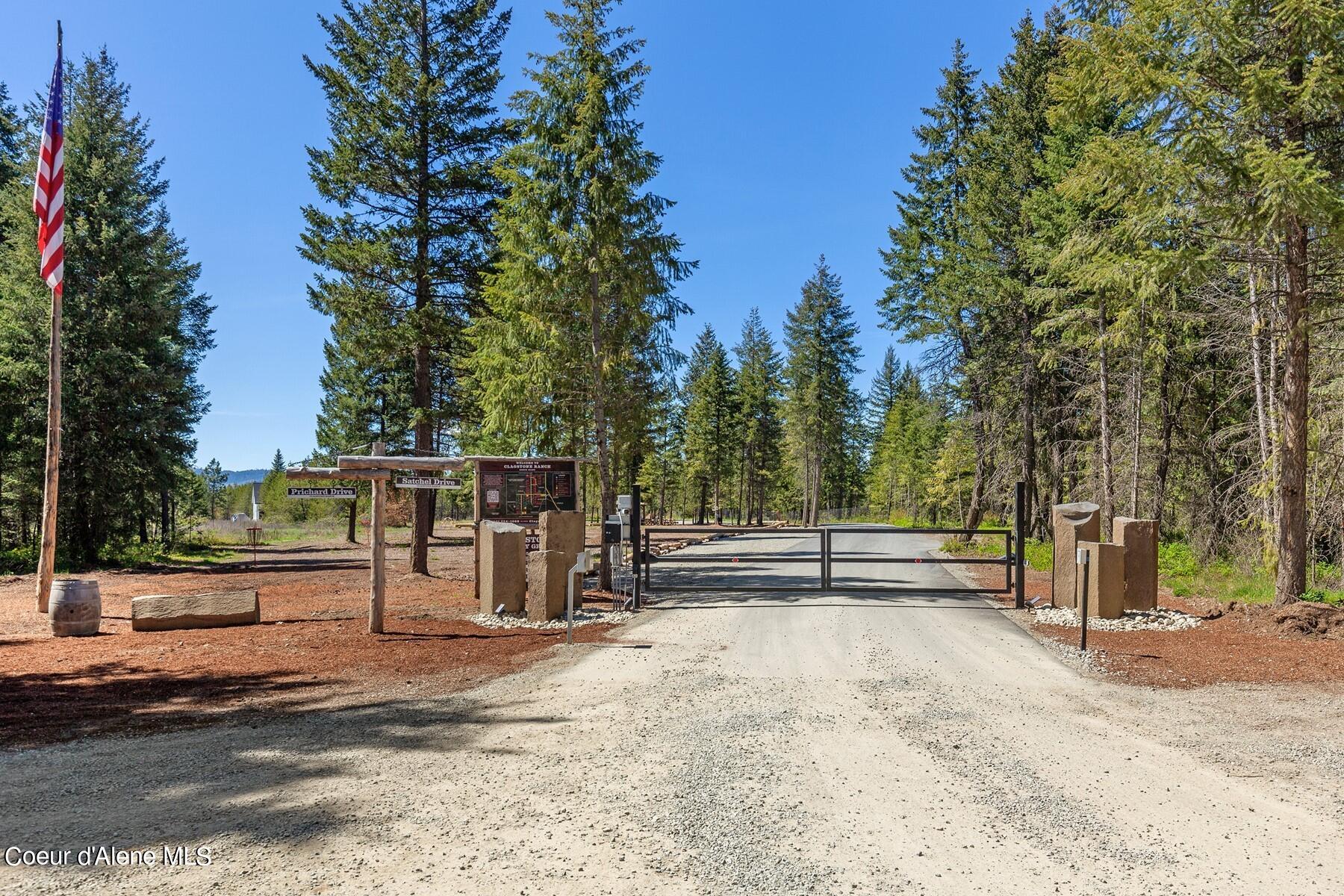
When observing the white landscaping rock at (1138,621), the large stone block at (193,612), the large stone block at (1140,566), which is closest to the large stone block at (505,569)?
the large stone block at (193,612)

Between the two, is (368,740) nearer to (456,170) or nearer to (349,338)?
(349,338)

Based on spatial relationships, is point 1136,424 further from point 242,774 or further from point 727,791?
point 242,774

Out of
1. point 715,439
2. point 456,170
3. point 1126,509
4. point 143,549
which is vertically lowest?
point 143,549

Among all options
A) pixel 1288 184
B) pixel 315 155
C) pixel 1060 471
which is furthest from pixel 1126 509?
pixel 315 155

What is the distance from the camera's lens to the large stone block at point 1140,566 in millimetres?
11031

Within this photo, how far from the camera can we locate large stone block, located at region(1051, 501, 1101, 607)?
11992 mm

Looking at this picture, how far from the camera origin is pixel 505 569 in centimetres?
1156

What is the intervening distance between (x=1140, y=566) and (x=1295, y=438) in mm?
2947

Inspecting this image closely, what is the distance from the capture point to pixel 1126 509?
858 inches

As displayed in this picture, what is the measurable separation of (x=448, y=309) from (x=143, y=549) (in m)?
15.4

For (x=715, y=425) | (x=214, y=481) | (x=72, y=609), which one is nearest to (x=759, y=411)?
(x=715, y=425)

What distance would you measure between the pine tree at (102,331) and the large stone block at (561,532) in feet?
51.8

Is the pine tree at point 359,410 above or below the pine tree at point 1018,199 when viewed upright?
below

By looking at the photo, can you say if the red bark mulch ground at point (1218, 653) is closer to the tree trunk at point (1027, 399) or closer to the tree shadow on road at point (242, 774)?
the tree shadow on road at point (242, 774)
